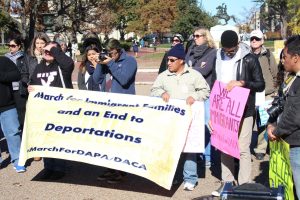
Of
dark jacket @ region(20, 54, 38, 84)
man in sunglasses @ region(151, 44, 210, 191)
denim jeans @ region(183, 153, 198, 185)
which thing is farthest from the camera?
dark jacket @ region(20, 54, 38, 84)

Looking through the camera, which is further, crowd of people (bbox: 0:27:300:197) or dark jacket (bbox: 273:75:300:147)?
crowd of people (bbox: 0:27:300:197)

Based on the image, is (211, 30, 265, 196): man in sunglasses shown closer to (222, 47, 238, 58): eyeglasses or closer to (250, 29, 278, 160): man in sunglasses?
(222, 47, 238, 58): eyeglasses

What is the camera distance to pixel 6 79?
20.5 ft

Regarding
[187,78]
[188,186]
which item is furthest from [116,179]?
[187,78]

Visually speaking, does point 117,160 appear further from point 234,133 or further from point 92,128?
point 234,133

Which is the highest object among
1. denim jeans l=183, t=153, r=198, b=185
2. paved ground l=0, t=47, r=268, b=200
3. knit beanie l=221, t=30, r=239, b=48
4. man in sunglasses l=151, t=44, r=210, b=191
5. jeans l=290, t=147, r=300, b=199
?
knit beanie l=221, t=30, r=239, b=48

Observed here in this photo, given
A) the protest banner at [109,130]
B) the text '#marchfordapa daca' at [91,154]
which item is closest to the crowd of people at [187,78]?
the protest banner at [109,130]

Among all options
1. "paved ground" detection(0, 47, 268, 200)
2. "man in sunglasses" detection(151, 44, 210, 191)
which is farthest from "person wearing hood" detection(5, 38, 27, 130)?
"man in sunglasses" detection(151, 44, 210, 191)

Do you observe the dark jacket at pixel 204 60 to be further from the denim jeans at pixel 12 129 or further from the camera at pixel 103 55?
the denim jeans at pixel 12 129

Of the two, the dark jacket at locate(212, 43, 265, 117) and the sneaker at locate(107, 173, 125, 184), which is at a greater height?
A: the dark jacket at locate(212, 43, 265, 117)

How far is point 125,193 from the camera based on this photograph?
18.1ft

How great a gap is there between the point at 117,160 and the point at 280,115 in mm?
2046

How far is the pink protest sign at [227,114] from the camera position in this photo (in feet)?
15.9

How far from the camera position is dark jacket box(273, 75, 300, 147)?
3.62 m
